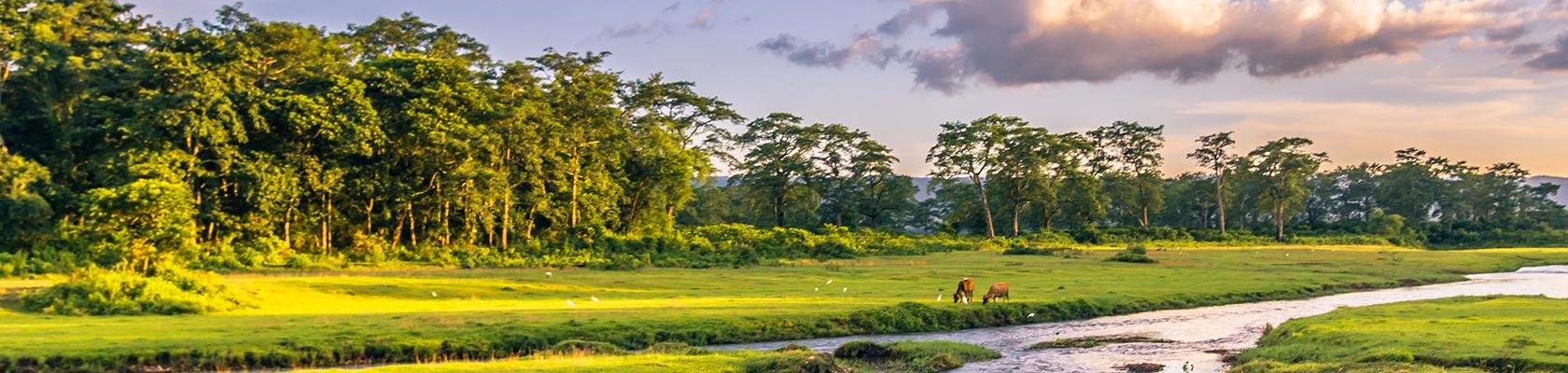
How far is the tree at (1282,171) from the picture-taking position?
11631cm

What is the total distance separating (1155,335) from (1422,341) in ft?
28.8

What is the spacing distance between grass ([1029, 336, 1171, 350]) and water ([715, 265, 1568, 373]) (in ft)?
1.52

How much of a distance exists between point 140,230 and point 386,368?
104 ft

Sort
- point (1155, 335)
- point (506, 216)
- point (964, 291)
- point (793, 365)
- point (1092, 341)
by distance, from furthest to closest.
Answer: point (506, 216)
point (964, 291)
point (1155, 335)
point (1092, 341)
point (793, 365)

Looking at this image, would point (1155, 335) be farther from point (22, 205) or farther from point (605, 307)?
point (22, 205)

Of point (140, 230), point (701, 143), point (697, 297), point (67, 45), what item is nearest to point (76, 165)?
point (67, 45)

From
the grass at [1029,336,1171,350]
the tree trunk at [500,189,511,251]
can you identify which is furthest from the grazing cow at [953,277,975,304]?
the tree trunk at [500,189,511,251]

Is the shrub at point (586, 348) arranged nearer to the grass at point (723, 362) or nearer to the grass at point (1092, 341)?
the grass at point (723, 362)

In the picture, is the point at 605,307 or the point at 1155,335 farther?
the point at 605,307

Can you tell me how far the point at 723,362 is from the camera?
82.0ft

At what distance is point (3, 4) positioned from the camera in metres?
52.9

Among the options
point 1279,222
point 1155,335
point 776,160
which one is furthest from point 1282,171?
point 1155,335

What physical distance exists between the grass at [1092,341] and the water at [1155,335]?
0.46 metres

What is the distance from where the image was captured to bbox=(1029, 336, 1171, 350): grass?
3038cm
